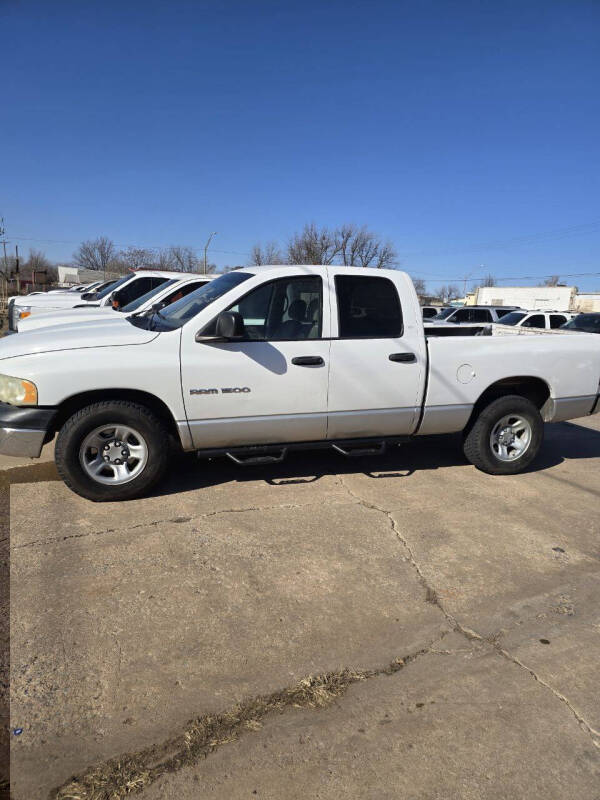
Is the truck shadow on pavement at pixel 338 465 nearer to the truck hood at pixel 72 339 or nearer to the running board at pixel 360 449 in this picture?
the running board at pixel 360 449

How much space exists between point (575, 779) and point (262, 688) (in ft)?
4.31

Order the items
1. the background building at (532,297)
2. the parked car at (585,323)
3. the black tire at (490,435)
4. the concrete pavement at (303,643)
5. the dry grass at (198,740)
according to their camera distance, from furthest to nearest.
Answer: the background building at (532,297) → the parked car at (585,323) → the black tire at (490,435) → the concrete pavement at (303,643) → the dry grass at (198,740)

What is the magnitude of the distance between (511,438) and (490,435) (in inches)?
12.0

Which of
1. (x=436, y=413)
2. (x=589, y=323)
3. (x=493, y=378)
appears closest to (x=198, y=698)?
(x=436, y=413)

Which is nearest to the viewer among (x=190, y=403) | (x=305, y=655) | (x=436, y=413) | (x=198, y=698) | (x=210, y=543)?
(x=198, y=698)

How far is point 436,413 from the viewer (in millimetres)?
4875

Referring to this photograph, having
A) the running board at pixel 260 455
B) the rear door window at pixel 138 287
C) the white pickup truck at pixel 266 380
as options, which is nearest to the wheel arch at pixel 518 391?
the white pickup truck at pixel 266 380

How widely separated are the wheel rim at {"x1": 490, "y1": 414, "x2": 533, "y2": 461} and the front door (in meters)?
1.93

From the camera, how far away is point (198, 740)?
2.11 m

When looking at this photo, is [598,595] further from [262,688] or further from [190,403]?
[190,403]

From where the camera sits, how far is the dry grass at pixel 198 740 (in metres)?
1.90

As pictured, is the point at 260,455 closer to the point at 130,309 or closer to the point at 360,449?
the point at 360,449

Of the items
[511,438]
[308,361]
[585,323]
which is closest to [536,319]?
[585,323]

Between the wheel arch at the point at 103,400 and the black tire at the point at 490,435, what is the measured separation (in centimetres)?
291
